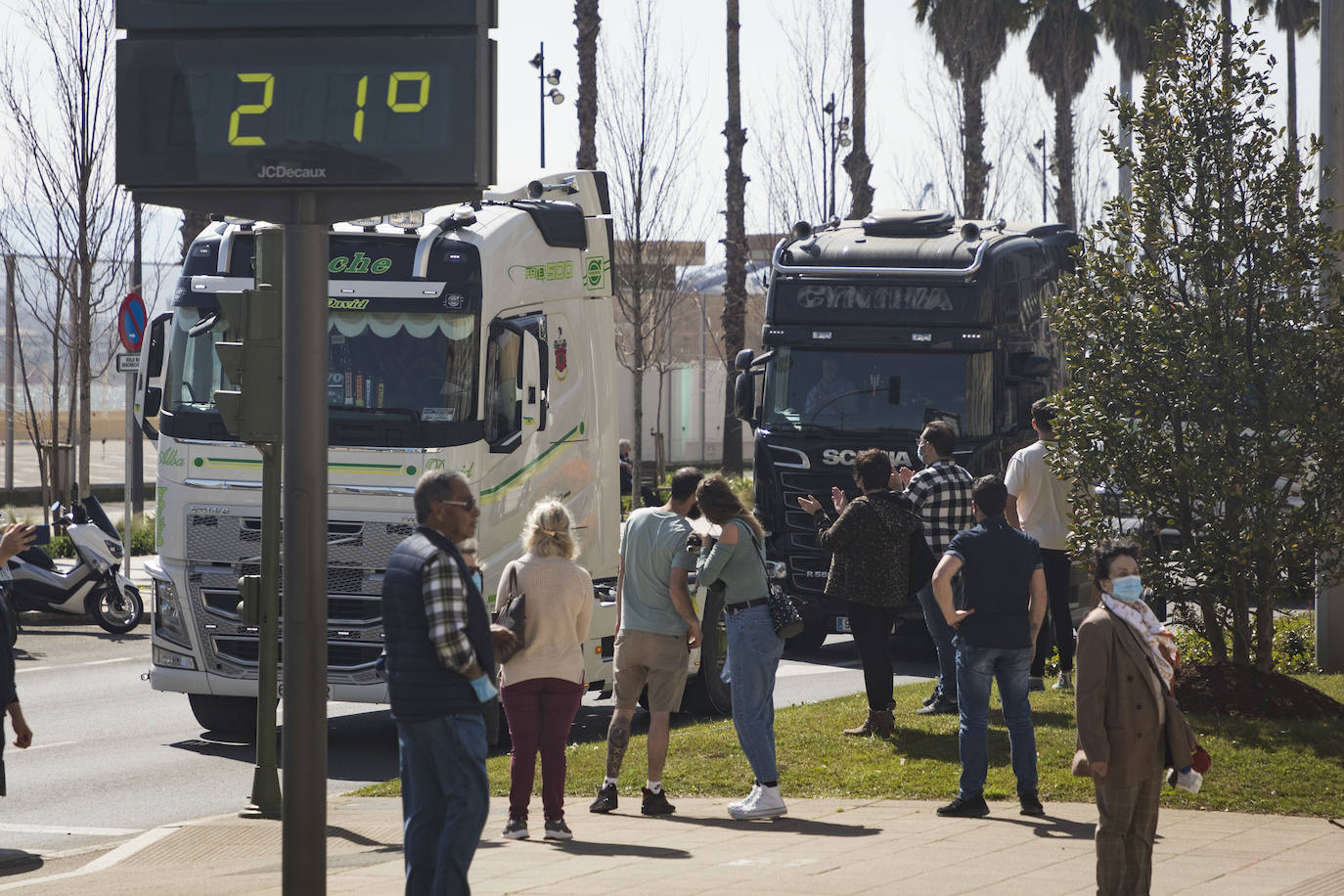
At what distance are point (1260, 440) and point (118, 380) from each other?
159ft

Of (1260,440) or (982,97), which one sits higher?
(982,97)

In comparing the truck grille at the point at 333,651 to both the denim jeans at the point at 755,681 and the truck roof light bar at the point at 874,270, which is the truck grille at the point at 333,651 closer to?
the denim jeans at the point at 755,681

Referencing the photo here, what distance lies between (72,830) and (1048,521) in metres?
6.67

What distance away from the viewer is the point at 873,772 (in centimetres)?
980

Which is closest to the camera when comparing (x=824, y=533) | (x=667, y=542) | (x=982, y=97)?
(x=667, y=542)

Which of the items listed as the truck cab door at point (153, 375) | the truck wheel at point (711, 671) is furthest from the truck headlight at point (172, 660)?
the truck wheel at point (711, 671)

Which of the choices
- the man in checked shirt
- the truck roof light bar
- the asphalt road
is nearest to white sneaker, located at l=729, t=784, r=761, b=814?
the man in checked shirt

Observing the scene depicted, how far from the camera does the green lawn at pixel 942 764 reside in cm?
909

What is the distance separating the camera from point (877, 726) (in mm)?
10695

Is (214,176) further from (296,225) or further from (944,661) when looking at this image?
(944,661)

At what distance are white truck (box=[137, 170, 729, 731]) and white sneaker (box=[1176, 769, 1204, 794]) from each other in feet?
19.5

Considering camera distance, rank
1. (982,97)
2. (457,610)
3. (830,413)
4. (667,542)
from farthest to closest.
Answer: (982,97)
(830,413)
(667,542)
(457,610)

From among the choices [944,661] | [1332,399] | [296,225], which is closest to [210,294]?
[944,661]

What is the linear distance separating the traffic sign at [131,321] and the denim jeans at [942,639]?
12092 millimetres
